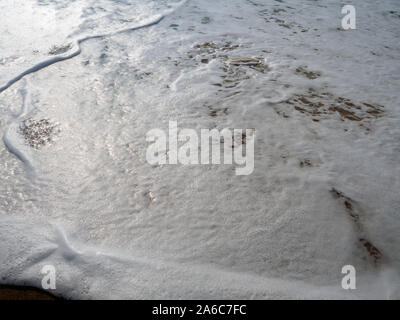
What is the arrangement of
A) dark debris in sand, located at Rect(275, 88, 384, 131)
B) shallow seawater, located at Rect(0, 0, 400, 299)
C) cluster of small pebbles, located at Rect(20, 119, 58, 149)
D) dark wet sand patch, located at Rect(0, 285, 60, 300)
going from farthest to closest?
1. dark debris in sand, located at Rect(275, 88, 384, 131)
2. cluster of small pebbles, located at Rect(20, 119, 58, 149)
3. shallow seawater, located at Rect(0, 0, 400, 299)
4. dark wet sand patch, located at Rect(0, 285, 60, 300)

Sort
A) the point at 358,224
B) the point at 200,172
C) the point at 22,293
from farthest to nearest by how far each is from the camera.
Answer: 1. the point at 200,172
2. the point at 358,224
3. the point at 22,293

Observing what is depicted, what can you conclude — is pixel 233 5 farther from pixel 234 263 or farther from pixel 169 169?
pixel 234 263

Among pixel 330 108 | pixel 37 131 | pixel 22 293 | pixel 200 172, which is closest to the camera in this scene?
pixel 22 293

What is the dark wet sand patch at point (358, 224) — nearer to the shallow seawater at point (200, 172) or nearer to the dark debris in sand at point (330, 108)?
the shallow seawater at point (200, 172)

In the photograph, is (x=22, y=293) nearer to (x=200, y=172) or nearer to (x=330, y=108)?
(x=200, y=172)

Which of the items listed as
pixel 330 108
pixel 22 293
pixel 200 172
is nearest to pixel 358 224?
pixel 200 172

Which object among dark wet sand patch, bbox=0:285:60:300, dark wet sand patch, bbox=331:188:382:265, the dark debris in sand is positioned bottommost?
dark wet sand patch, bbox=0:285:60:300

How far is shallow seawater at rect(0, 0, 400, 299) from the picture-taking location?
1593 mm

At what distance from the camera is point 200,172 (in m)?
2.18

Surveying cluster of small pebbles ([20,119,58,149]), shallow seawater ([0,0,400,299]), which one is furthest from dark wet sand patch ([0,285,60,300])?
cluster of small pebbles ([20,119,58,149])

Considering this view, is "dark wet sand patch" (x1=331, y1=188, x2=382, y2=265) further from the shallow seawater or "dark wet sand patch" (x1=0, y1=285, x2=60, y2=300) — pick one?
"dark wet sand patch" (x1=0, y1=285, x2=60, y2=300)

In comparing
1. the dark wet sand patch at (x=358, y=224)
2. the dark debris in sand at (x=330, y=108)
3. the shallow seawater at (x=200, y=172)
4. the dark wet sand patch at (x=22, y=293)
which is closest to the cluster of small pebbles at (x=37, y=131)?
the shallow seawater at (x=200, y=172)

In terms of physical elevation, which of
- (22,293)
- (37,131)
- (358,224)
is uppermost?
(37,131)

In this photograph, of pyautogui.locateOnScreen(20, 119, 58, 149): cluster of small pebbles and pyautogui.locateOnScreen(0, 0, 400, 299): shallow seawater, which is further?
pyautogui.locateOnScreen(20, 119, 58, 149): cluster of small pebbles
